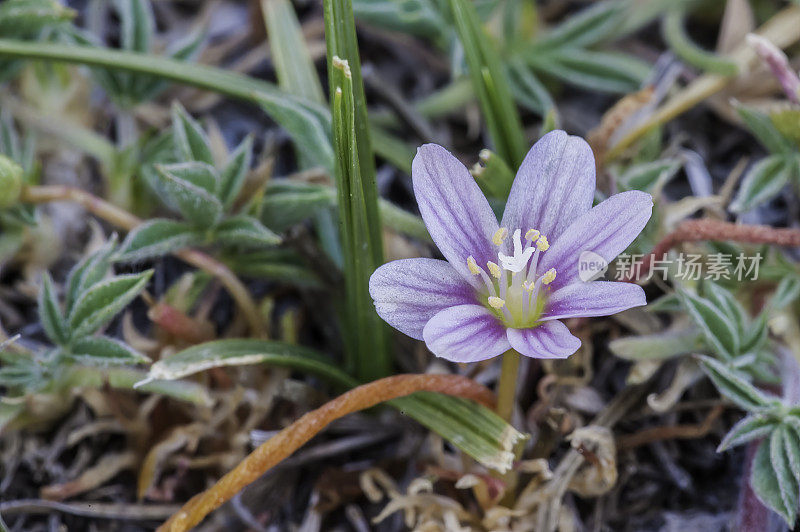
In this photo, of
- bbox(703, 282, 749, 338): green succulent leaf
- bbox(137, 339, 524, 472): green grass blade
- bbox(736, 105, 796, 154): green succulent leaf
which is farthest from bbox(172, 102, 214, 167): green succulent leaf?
bbox(736, 105, 796, 154): green succulent leaf

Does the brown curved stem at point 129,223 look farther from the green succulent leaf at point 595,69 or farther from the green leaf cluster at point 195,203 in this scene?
the green succulent leaf at point 595,69

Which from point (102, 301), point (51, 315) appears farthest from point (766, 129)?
point (51, 315)

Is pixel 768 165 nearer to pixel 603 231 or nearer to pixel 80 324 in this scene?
pixel 603 231

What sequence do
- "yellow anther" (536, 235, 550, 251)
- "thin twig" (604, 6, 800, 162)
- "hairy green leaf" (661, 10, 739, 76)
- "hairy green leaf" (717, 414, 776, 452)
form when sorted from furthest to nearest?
"hairy green leaf" (661, 10, 739, 76), "thin twig" (604, 6, 800, 162), "hairy green leaf" (717, 414, 776, 452), "yellow anther" (536, 235, 550, 251)

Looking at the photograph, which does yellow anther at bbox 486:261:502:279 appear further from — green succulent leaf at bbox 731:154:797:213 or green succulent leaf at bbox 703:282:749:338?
green succulent leaf at bbox 731:154:797:213

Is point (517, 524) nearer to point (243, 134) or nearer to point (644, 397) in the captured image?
point (644, 397)

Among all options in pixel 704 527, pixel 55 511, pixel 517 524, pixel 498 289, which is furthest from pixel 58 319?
pixel 704 527
